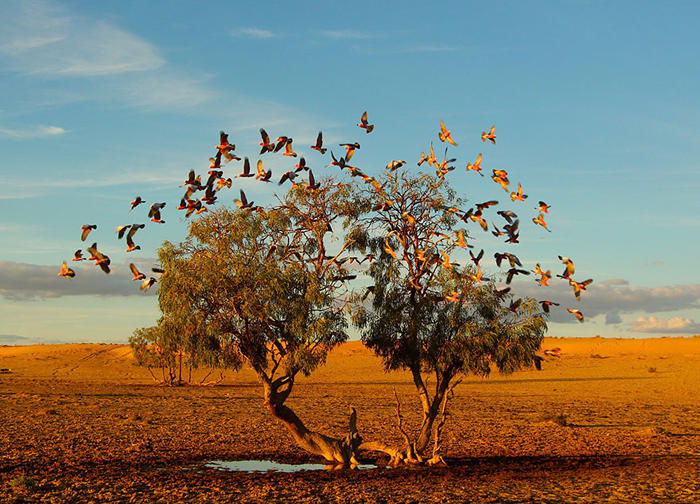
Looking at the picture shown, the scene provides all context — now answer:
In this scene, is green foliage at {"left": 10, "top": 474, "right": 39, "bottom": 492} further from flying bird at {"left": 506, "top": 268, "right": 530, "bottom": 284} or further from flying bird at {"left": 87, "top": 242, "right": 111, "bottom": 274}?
flying bird at {"left": 506, "top": 268, "right": 530, "bottom": 284}

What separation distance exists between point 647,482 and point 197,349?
36.4 ft

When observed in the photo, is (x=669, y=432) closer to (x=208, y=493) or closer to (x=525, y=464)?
(x=525, y=464)

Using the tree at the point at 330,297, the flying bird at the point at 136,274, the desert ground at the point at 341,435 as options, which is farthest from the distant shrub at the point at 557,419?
the flying bird at the point at 136,274

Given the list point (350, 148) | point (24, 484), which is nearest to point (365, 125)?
point (350, 148)

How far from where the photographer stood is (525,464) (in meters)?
18.5

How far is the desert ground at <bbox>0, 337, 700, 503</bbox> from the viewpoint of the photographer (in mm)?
14797

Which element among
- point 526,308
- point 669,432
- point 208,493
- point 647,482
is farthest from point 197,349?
point 669,432

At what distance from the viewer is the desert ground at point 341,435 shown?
14.8 m

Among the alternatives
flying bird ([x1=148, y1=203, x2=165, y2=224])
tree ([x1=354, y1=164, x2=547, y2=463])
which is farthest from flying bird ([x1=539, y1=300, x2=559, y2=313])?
flying bird ([x1=148, y1=203, x2=165, y2=224])

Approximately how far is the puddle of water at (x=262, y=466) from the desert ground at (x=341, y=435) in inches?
15.0

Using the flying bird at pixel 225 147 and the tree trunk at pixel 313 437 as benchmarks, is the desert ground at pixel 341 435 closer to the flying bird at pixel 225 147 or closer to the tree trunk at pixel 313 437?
the tree trunk at pixel 313 437

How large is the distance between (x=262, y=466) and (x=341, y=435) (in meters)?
5.25

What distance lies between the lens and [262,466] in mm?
18219

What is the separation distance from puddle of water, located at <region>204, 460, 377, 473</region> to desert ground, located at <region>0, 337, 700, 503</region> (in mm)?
380
